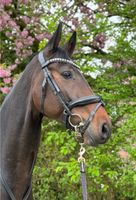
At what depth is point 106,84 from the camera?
4.88m

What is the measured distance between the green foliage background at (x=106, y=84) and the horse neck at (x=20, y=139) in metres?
1.88

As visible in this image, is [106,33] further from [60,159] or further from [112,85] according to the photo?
[60,159]

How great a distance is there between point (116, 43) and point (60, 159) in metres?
1.95

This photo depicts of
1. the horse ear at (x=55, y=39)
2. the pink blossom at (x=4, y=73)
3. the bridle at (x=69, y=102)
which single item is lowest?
the bridle at (x=69, y=102)

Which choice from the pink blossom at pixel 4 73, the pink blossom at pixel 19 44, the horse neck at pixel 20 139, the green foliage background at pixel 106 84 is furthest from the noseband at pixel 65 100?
the pink blossom at pixel 19 44

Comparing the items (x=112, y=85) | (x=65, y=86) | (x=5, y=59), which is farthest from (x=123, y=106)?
(x=65, y=86)

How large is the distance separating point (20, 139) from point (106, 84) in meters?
2.61

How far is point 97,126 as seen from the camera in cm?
220

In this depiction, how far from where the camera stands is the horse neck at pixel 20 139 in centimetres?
241

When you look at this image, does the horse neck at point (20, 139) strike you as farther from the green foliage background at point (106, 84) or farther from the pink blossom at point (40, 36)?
the pink blossom at point (40, 36)

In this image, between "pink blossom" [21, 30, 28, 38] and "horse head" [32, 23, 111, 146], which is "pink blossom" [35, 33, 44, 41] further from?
"horse head" [32, 23, 111, 146]

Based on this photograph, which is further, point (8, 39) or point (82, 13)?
point (8, 39)

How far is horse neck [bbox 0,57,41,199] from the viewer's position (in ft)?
7.90

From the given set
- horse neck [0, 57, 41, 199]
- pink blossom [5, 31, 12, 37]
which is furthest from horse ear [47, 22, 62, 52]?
pink blossom [5, 31, 12, 37]
